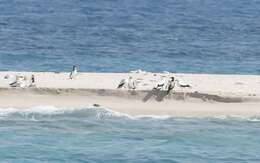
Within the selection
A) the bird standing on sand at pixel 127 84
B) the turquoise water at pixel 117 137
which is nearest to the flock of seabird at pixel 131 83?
the bird standing on sand at pixel 127 84

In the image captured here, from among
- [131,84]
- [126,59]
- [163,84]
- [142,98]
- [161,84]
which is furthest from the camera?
[126,59]

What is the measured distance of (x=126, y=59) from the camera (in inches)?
2494

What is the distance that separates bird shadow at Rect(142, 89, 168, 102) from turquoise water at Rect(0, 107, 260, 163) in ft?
6.94

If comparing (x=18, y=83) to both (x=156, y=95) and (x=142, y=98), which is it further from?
(x=156, y=95)

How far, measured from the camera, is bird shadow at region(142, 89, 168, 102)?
46.4 metres

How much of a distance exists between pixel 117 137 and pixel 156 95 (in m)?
6.22

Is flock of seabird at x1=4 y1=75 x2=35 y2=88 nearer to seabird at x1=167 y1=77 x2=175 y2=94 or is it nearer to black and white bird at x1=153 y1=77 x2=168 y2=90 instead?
black and white bird at x1=153 y1=77 x2=168 y2=90

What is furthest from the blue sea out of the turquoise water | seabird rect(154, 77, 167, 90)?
seabird rect(154, 77, 167, 90)

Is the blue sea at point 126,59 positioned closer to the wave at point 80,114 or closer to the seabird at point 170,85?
the wave at point 80,114

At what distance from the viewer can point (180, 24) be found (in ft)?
275

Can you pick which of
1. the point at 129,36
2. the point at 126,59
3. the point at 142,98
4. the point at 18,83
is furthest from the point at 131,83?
the point at 129,36

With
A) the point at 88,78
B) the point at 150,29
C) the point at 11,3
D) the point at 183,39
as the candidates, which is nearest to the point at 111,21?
the point at 150,29

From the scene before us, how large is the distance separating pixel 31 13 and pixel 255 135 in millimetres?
50298

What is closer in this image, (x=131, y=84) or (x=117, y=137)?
(x=117, y=137)
